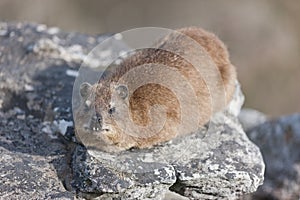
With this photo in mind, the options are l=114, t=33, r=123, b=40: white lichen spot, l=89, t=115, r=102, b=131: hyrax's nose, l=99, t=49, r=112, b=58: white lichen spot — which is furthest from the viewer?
l=114, t=33, r=123, b=40: white lichen spot

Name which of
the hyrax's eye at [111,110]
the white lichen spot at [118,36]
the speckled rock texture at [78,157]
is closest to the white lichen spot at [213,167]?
the speckled rock texture at [78,157]

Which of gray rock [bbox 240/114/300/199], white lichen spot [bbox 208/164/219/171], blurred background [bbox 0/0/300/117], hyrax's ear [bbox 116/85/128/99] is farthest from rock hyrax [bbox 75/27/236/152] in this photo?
blurred background [bbox 0/0/300/117]

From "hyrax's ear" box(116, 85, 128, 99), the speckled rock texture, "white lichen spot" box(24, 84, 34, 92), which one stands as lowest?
the speckled rock texture

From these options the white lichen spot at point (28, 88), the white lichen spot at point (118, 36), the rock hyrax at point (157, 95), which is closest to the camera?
the rock hyrax at point (157, 95)

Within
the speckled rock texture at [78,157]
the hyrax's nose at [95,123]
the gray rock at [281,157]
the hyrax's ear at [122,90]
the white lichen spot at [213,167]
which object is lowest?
the gray rock at [281,157]

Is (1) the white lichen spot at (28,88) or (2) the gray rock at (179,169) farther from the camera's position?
(1) the white lichen spot at (28,88)

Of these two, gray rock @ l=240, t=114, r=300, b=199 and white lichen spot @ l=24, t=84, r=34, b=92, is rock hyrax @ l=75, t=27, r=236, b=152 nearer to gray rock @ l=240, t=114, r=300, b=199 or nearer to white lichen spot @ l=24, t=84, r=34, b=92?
white lichen spot @ l=24, t=84, r=34, b=92

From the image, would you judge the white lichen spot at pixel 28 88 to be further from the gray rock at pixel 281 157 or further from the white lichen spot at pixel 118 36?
the gray rock at pixel 281 157

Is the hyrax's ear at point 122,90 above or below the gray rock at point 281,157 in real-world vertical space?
above
